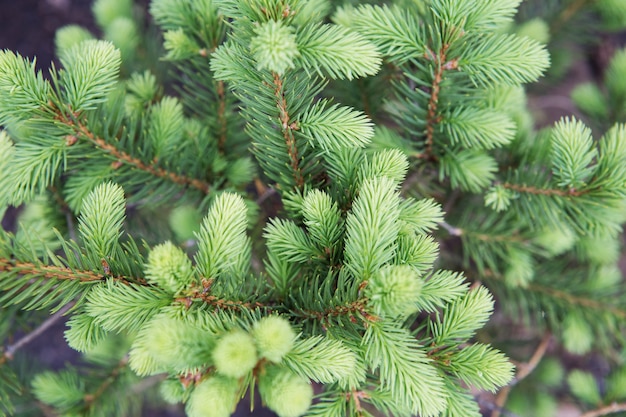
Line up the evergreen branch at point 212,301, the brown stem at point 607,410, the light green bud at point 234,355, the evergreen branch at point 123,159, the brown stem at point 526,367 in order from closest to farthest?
the light green bud at point 234,355
the evergreen branch at point 212,301
the evergreen branch at point 123,159
the brown stem at point 607,410
the brown stem at point 526,367

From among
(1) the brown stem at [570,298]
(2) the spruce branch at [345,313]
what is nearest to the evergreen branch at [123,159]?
(2) the spruce branch at [345,313]

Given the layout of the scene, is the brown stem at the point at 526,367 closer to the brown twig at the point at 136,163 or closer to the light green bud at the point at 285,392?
the light green bud at the point at 285,392

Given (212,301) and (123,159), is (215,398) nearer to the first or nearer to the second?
(212,301)

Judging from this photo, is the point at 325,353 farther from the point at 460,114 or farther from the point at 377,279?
the point at 460,114

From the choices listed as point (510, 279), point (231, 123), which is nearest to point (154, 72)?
point (231, 123)

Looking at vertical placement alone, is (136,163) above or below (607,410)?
above

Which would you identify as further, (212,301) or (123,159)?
(123,159)

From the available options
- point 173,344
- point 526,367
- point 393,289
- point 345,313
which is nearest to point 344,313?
point 345,313

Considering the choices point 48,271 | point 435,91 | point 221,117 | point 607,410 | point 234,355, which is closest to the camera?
point 234,355
